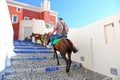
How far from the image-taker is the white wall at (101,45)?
286 centimetres

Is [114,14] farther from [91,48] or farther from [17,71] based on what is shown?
[17,71]

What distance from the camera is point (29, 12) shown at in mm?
A: 17656

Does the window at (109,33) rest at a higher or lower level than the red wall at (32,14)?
lower

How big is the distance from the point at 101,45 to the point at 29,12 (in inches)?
630

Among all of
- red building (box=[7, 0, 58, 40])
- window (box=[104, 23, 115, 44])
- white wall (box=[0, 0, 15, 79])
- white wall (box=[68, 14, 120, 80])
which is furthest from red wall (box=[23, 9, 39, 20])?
window (box=[104, 23, 115, 44])

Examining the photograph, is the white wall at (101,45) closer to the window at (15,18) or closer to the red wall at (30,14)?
the window at (15,18)

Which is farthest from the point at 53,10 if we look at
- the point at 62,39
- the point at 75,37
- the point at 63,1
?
the point at 62,39

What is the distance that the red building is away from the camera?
16172mm

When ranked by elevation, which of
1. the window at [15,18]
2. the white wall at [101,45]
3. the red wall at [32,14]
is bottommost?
the white wall at [101,45]

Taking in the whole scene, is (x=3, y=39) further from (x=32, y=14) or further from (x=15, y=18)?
(x=32, y=14)

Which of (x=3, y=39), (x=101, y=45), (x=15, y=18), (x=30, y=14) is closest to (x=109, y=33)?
(x=101, y=45)

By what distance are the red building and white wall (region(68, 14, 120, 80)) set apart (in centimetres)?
1309

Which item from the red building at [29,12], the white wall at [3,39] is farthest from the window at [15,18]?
the white wall at [3,39]

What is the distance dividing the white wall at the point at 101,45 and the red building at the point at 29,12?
13.1 m
